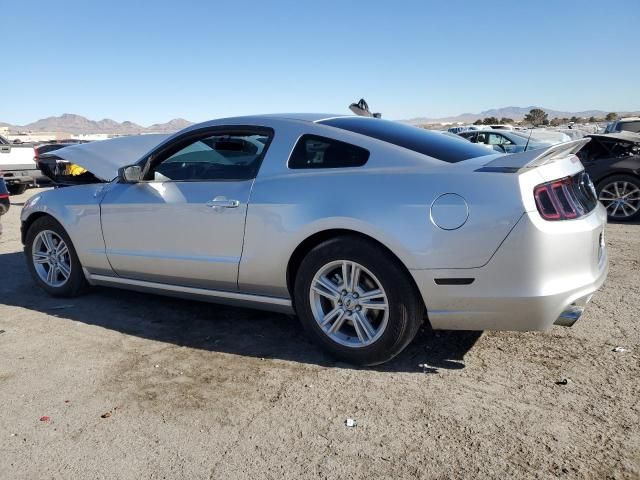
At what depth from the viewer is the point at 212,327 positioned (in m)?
4.27

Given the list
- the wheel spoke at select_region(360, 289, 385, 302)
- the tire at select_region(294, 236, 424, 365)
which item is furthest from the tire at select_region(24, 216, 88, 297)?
the wheel spoke at select_region(360, 289, 385, 302)

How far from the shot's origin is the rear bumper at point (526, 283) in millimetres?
2920

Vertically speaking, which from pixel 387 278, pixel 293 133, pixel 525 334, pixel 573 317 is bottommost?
pixel 525 334

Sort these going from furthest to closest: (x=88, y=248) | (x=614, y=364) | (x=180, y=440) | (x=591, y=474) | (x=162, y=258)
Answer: (x=88, y=248)
(x=162, y=258)
(x=614, y=364)
(x=180, y=440)
(x=591, y=474)

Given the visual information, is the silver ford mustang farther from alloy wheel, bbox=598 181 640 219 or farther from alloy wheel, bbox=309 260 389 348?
alloy wheel, bbox=598 181 640 219

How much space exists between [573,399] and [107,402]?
2.61 meters

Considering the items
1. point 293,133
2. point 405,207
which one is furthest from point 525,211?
point 293,133

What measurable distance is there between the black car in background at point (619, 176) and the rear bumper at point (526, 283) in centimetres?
611

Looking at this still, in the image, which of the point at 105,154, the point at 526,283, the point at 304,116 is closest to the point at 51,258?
the point at 105,154

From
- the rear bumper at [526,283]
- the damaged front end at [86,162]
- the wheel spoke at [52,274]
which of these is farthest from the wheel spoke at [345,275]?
the wheel spoke at [52,274]

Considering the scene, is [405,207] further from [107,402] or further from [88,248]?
[88,248]

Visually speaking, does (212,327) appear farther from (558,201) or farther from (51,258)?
(558,201)

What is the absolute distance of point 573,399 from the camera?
2.95 meters

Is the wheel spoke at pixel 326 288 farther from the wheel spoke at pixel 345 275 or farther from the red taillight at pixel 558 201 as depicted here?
the red taillight at pixel 558 201
